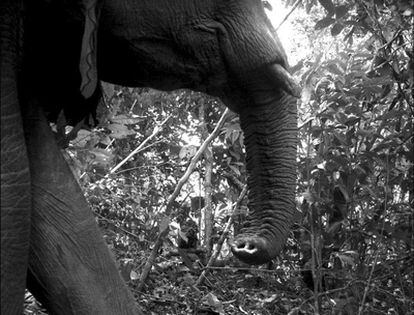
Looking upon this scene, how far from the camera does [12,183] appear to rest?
6.64ft

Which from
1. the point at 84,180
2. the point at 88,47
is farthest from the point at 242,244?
the point at 84,180

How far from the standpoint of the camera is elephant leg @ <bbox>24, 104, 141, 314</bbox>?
89.7 inches

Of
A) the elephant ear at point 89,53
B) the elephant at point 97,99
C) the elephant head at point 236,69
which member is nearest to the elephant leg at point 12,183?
the elephant at point 97,99

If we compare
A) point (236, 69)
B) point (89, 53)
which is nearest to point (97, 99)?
→ point (236, 69)

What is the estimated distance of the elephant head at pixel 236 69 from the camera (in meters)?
2.37

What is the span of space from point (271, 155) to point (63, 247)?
2.56ft

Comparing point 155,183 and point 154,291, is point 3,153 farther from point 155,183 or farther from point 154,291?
point 155,183

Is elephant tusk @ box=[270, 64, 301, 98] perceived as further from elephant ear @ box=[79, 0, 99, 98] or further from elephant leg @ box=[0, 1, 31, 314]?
elephant leg @ box=[0, 1, 31, 314]

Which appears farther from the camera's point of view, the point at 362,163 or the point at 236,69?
the point at 362,163

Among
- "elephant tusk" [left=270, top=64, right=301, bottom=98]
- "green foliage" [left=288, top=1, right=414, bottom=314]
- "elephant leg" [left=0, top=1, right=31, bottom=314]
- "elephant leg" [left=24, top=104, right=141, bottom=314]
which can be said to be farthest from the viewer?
"green foliage" [left=288, top=1, right=414, bottom=314]

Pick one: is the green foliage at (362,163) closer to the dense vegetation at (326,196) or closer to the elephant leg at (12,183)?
the dense vegetation at (326,196)

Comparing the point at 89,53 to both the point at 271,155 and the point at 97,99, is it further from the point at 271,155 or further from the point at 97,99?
the point at 271,155

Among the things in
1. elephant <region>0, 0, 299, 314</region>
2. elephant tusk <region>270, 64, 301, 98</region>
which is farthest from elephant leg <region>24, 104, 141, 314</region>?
elephant tusk <region>270, 64, 301, 98</region>

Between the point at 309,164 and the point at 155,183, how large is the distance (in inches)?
70.8
